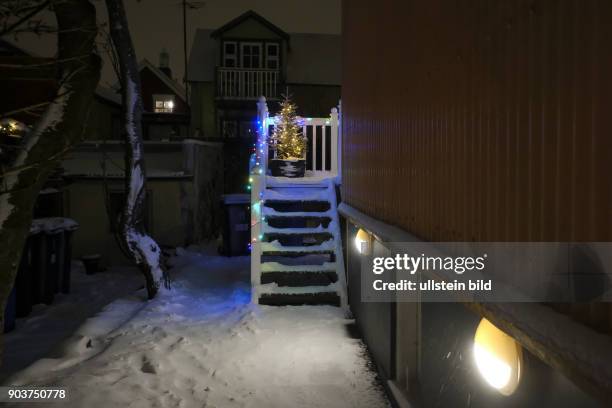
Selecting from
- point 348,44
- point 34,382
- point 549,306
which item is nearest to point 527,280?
point 549,306

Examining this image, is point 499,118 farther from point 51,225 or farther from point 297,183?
point 51,225

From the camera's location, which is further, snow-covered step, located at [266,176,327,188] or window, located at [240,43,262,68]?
window, located at [240,43,262,68]

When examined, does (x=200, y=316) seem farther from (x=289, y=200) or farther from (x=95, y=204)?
(x=95, y=204)

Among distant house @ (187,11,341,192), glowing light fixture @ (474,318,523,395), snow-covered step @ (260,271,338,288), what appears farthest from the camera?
distant house @ (187,11,341,192)

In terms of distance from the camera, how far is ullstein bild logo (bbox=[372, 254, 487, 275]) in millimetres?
2252

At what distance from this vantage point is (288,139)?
34.8 feet

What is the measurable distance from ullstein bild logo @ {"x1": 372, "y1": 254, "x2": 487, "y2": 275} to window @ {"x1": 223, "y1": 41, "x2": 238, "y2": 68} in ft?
57.7

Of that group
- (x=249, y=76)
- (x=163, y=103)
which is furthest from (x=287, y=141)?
(x=163, y=103)

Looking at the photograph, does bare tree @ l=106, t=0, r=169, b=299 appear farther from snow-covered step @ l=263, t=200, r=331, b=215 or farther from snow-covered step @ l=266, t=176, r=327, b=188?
snow-covered step @ l=266, t=176, r=327, b=188

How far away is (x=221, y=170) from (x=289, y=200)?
350 inches

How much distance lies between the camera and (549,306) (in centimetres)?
164

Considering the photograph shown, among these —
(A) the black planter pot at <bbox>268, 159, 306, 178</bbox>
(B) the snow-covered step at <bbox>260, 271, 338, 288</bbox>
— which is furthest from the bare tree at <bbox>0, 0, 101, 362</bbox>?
(A) the black planter pot at <bbox>268, 159, 306, 178</bbox>

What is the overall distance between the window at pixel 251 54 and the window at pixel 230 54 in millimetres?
309

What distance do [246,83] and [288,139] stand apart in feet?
33.4
